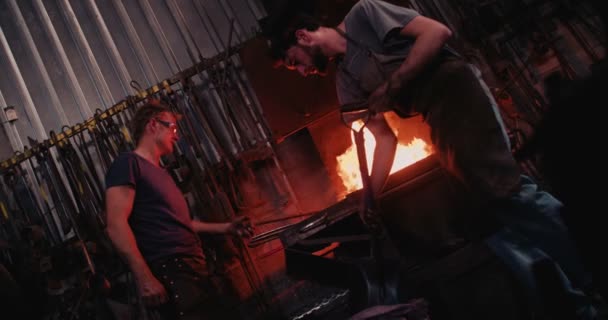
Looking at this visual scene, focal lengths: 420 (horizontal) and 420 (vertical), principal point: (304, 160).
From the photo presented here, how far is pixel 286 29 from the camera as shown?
3.41 m

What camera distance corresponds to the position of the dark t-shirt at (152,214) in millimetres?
3152

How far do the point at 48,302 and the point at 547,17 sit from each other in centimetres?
663

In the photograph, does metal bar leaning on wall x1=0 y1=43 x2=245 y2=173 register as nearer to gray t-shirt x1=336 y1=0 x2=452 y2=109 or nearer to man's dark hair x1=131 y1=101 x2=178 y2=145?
man's dark hair x1=131 y1=101 x2=178 y2=145

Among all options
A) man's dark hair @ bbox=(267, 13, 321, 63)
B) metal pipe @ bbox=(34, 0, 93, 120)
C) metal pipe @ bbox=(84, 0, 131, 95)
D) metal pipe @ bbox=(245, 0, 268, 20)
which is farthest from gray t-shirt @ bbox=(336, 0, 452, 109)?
metal pipe @ bbox=(34, 0, 93, 120)

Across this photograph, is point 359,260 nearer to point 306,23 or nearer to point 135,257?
point 135,257

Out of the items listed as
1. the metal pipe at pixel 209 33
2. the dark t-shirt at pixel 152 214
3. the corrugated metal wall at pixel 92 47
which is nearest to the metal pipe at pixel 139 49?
the corrugated metal wall at pixel 92 47

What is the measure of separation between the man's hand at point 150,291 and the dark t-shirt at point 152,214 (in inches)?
9.4

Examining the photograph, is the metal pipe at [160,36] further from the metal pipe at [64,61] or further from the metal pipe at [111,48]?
the metal pipe at [64,61]

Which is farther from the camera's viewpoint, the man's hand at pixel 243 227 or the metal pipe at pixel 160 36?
the metal pipe at pixel 160 36

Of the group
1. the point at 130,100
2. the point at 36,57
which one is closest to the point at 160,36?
the point at 130,100

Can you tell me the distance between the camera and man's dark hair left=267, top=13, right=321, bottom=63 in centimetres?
332

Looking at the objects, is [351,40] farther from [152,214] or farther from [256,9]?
[256,9]

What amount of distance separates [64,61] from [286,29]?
350 cm

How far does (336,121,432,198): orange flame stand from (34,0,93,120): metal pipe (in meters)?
3.23
